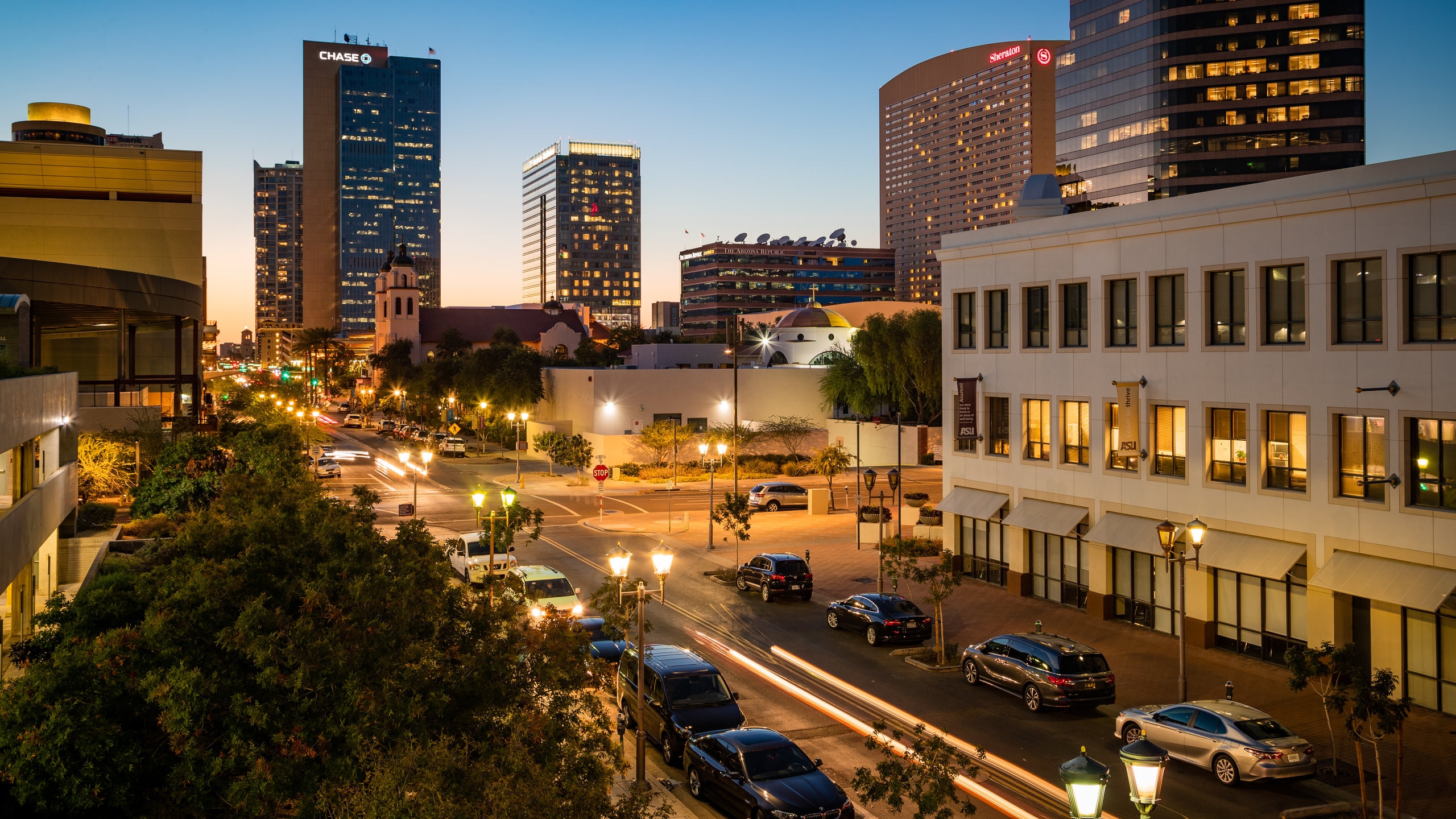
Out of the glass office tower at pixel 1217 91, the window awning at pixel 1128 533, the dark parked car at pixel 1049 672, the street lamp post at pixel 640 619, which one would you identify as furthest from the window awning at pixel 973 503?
the glass office tower at pixel 1217 91

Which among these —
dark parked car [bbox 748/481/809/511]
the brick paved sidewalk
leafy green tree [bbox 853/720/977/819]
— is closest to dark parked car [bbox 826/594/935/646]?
the brick paved sidewalk

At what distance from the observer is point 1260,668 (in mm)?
25203

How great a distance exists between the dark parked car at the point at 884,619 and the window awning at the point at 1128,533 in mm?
5677

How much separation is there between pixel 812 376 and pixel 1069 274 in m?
48.9

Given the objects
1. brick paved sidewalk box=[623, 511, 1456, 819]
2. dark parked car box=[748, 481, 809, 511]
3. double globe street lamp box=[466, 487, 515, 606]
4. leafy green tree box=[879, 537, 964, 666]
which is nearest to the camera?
brick paved sidewalk box=[623, 511, 1456, 819]

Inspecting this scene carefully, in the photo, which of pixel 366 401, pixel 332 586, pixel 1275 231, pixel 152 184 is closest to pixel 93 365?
pixel 152 184

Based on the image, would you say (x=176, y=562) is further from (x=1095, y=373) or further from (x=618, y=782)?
(x=1095, y=373)

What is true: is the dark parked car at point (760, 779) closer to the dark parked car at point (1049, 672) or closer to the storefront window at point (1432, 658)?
the dark parked car at point (1049, 672)

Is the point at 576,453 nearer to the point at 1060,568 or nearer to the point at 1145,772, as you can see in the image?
the point at 1060,568

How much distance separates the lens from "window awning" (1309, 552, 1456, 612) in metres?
21.2

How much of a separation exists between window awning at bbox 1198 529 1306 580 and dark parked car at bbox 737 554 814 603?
11658 millimetres

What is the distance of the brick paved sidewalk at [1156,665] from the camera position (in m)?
18.7

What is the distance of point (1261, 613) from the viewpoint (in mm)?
25938

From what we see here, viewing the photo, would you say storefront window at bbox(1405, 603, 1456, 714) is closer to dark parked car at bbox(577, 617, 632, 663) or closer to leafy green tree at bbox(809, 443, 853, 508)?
dark parked car at bbox(577, 617, 632, 663)
